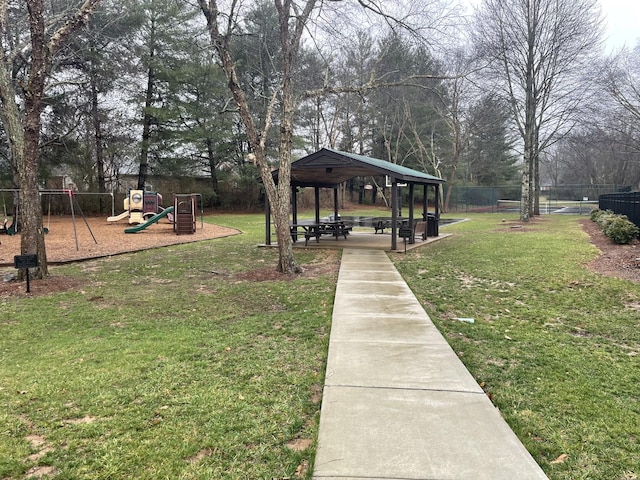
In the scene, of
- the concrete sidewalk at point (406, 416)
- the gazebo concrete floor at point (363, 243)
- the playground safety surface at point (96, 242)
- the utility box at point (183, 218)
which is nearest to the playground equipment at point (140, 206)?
the playground safety surface at point (96, 242)

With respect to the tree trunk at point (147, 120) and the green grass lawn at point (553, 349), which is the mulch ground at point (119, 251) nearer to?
the green grass lawn at point (553, 349)

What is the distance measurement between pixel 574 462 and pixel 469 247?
1031cm

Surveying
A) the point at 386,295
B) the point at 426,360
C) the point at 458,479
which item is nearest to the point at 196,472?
the point at 458,479

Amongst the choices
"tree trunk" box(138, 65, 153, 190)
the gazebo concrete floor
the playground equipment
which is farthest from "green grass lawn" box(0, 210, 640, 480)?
"tree trunk" box(138, 65, 153, 190)

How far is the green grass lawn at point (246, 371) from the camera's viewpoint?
2.47 meters

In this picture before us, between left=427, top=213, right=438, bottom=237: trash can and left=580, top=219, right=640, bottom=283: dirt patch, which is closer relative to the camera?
left=580, top=219, right=640, bottom=283: dirt patch

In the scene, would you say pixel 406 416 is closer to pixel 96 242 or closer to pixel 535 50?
pixel 96 242

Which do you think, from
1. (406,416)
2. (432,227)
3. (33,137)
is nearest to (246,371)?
(406,416)

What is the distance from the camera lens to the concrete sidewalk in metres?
2.27

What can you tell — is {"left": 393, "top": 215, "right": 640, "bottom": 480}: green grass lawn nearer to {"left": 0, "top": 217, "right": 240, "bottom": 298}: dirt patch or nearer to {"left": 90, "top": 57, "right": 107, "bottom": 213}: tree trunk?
{"left": 0, "top": 217, "right": 240, "bottom": 298}: dirt patch

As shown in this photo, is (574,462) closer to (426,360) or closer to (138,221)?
(426,360)

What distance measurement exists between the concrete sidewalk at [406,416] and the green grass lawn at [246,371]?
15cm

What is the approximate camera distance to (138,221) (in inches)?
769

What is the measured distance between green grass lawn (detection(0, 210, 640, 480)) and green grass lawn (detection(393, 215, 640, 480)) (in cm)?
2
